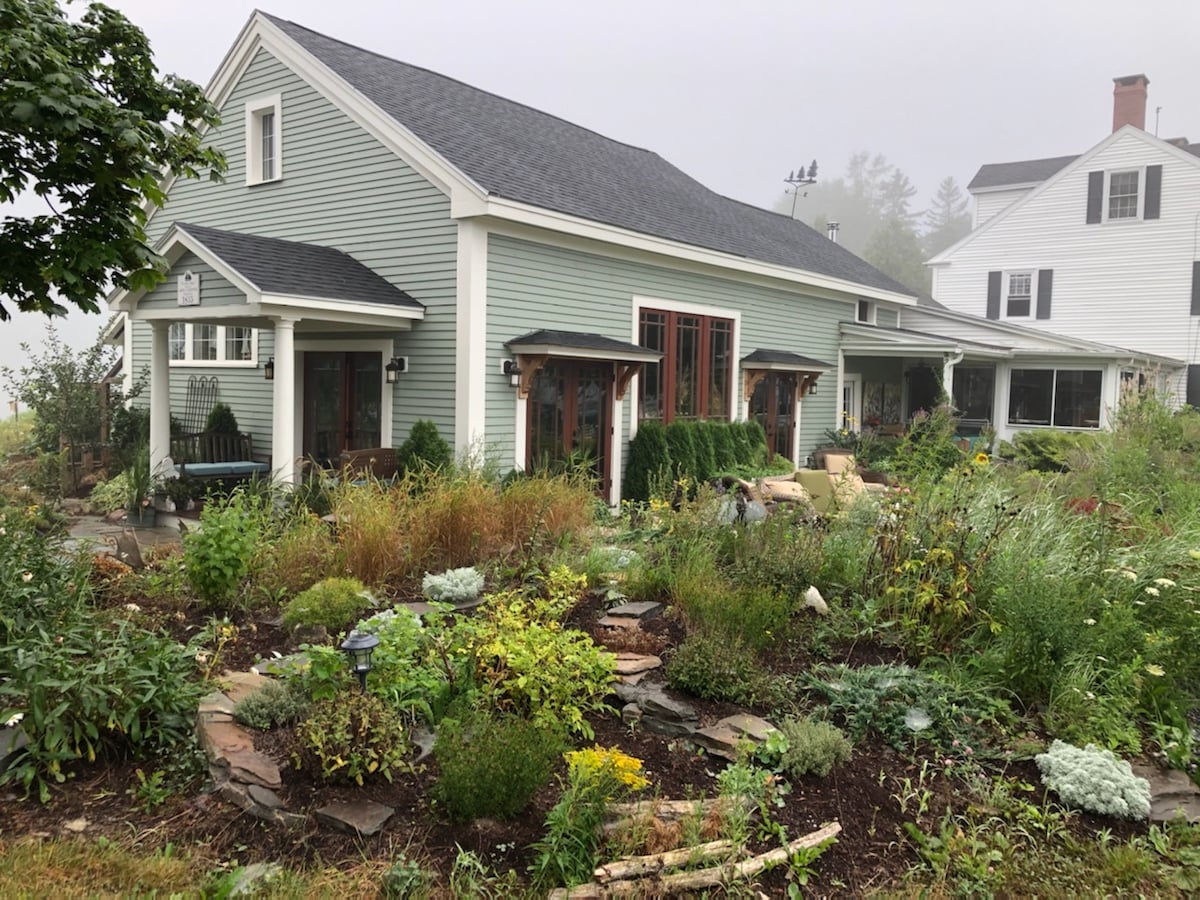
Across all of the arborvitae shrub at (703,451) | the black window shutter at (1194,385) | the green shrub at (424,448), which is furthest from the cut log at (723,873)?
the black window shutter at (1194,385)

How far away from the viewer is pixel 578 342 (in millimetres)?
11078


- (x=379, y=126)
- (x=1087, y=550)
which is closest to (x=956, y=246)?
(x=379, y=126)

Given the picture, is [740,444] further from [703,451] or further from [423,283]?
[423,283]

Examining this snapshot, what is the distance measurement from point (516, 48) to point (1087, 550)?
146929mm

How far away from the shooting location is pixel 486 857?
3207 millimetres

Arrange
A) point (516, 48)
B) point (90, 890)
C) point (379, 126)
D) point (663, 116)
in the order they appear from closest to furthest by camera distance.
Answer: point (90, 890), point (379, 126), point (516, 48), point (663, 116)

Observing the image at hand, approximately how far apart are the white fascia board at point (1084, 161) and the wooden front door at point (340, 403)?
66.1 ft

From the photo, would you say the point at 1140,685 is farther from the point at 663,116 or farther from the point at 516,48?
the point at 663,116

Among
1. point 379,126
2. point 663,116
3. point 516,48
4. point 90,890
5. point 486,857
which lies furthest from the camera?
point 663,116

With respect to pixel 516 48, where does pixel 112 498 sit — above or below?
below

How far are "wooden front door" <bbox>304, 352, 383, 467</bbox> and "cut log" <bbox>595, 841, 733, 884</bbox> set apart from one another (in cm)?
896

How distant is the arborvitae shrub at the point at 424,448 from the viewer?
10125 mm

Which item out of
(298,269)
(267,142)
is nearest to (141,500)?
(298,269)

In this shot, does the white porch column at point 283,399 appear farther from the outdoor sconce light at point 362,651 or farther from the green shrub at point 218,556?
the outdoor sconce light at point 362,651
